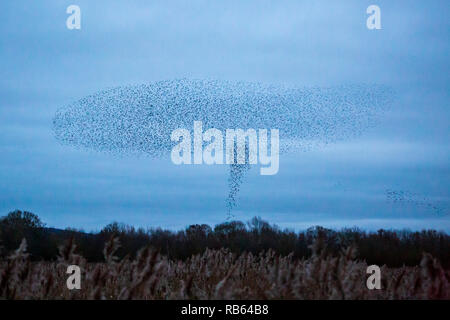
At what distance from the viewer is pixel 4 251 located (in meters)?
15.8

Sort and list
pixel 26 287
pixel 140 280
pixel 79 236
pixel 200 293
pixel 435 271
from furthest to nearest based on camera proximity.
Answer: pixel 79 236, pixel 200 293, pixel 26 287, pixel 435 271, pixel 140 280

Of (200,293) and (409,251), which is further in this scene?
(409,251)

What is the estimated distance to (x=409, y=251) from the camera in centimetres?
1673

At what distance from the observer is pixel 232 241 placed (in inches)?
681

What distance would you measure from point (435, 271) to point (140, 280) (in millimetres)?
2238

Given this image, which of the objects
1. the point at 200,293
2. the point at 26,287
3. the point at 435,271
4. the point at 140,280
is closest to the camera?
the point at 140,280

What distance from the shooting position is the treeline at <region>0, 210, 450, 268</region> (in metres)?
16.2

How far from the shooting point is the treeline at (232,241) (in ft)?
53.3

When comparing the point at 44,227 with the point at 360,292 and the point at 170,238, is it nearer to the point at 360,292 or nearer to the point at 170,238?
the point at 170,238
